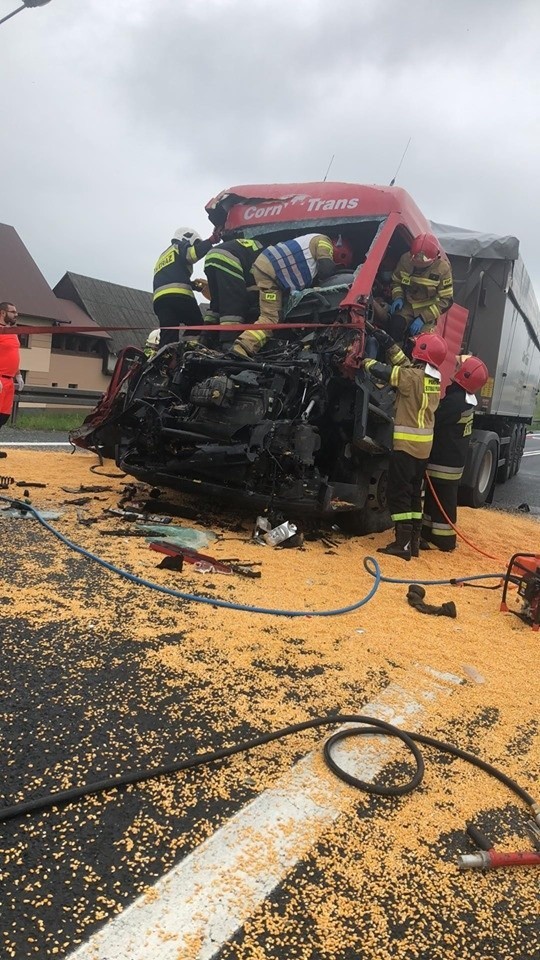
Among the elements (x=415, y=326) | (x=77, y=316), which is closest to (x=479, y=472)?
(x=415, y=326)

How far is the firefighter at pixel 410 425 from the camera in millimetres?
5191

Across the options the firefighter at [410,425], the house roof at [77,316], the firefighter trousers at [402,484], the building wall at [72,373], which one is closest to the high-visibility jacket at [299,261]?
the firefighter at [410,425]

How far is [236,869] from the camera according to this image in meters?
1.62

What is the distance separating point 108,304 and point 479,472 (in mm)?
24972

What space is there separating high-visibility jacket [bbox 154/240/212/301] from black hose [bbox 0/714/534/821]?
16.4ft

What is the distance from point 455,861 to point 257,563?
2665 mm

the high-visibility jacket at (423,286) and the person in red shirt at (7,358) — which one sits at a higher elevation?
the high-visibility jacket at (423,286)

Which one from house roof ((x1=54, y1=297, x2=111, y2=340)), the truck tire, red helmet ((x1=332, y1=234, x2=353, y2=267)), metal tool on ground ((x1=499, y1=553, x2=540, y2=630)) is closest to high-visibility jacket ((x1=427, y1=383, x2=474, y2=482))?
red helmet ((x1=332, y1=234, x2=353, y2=267))

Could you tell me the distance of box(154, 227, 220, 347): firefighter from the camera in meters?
6.44

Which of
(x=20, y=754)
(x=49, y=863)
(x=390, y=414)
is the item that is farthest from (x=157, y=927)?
(x=390, y=414)

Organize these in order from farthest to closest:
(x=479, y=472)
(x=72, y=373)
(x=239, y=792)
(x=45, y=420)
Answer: (x=72, y=373) → (x=45, y=420) → (x=479, y=472) → (x=239, y=792)

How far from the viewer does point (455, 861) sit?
A: 1.74 meters

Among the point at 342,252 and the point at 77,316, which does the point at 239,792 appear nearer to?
the point at 342,252

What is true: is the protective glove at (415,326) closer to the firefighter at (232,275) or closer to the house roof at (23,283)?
the firefighter at (232,275)
